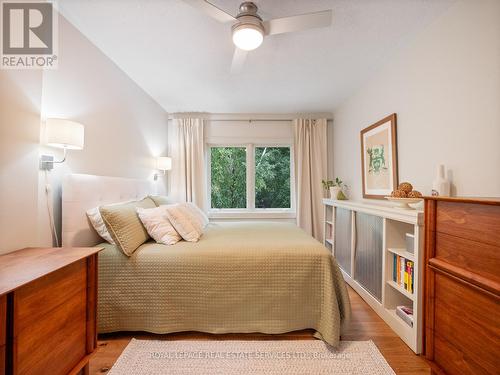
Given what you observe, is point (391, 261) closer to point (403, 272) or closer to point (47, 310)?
point (403, 272)

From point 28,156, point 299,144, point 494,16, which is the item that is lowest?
point 28,156

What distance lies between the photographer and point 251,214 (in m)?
4.13

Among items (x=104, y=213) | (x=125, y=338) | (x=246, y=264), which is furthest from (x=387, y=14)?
(x=125, y=338)

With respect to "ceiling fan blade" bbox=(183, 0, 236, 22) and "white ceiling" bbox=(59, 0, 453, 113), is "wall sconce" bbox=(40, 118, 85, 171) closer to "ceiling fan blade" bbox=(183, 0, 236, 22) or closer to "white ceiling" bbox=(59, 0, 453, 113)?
"white ceiling" bbox=(59, 0, 453, 113)

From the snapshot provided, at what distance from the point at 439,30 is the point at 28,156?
2.92 metres

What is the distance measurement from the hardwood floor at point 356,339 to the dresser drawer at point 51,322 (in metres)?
0.46

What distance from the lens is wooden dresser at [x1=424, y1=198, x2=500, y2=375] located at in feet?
2.91

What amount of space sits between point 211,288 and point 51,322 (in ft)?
3.10

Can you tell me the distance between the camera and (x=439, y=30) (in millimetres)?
1754

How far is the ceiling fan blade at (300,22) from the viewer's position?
57.1 inches

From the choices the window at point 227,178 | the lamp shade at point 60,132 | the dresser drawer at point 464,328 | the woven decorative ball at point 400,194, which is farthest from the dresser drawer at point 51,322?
the window at point 227,178

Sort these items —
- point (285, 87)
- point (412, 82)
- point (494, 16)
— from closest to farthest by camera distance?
1. point (494, 16)
2. point (412, 82)
3. point (285, 87)

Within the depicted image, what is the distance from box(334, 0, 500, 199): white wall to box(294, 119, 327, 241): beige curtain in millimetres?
1501

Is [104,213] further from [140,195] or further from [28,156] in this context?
[140,195]
